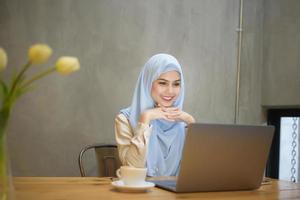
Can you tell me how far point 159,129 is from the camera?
81.5 inches

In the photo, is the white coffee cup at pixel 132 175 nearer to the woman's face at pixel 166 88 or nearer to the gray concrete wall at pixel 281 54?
the woman's face at pixel 166 88

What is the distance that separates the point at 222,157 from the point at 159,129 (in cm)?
88

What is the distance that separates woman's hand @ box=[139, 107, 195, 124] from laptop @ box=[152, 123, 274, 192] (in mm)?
494

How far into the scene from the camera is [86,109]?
105 inches

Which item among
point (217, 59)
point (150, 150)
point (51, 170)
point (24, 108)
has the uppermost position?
point (217, 59)

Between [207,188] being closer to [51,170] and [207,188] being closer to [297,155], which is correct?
[51,170]

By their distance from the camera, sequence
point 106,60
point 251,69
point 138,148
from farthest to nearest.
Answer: point 251,69 < point 106,60 < point 138,148

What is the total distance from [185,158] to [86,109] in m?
1.60

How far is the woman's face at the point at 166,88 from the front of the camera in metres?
2.02

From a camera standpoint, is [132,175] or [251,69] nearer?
[132,175]

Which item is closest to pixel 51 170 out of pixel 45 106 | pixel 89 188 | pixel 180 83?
pixel 45 106

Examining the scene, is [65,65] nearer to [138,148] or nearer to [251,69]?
[138,148]

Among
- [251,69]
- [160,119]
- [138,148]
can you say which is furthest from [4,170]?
[251,69]

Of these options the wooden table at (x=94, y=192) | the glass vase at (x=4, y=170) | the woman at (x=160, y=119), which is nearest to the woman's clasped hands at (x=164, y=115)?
the woman at (x=160, y=119)
